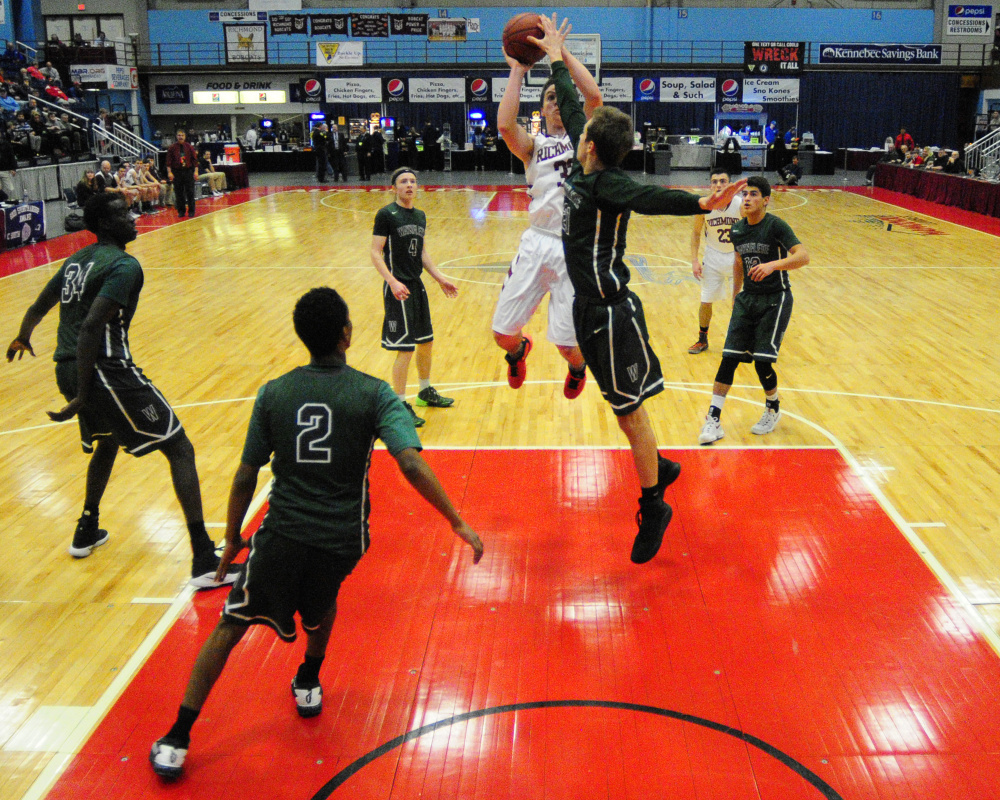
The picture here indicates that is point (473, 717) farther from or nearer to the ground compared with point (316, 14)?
nearer to the ground

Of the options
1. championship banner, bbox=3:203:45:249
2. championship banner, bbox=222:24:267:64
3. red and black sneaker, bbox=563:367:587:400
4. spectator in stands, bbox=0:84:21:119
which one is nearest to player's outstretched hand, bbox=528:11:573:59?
red and black sneaker, bbox=563:367:587:400

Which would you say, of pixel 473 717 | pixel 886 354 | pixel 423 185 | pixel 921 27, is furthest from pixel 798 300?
pixel 921 27

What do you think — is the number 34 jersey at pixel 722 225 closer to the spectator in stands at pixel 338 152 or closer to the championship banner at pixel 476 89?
the spectator in stands at pixel 338 152

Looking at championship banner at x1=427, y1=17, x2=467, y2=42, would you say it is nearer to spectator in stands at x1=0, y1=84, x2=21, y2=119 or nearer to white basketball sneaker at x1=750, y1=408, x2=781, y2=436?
spectator in stands at x1=0, y1=84, x2=21, y2=119

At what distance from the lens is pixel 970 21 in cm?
3044

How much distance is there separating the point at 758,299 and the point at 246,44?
2904 cm

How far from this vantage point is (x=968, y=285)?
11844 mm

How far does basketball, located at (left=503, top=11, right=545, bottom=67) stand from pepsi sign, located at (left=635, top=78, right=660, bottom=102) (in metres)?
27.2

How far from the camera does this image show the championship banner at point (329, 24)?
Answer: 31156 mm

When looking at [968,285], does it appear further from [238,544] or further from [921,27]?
[921,27]

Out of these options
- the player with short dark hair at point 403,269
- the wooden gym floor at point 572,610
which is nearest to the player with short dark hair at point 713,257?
→ the wooden gym floor at point 572,610

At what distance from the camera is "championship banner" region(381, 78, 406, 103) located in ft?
101

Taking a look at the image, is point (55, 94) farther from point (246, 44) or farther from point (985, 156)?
point (985, 156)

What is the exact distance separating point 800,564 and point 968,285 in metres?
8.80
